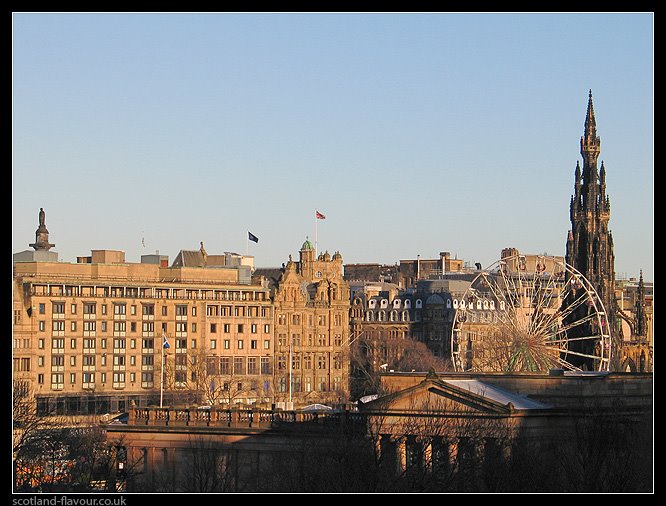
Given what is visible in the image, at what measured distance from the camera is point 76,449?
14462 cm

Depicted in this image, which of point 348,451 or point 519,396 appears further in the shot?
point 519,396

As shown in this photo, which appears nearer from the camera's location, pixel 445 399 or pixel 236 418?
pixel 445 399

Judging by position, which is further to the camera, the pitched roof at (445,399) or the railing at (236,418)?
the railing at (236,418)

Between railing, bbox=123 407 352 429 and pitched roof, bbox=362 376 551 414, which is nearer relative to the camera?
pitched roof, bbox=362 376 551 414

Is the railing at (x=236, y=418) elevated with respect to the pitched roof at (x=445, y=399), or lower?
lower

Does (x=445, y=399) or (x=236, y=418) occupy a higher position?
(x=445, y=399)

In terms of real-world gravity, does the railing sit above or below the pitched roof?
below

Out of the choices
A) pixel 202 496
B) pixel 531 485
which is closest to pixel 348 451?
pixel 531 485
